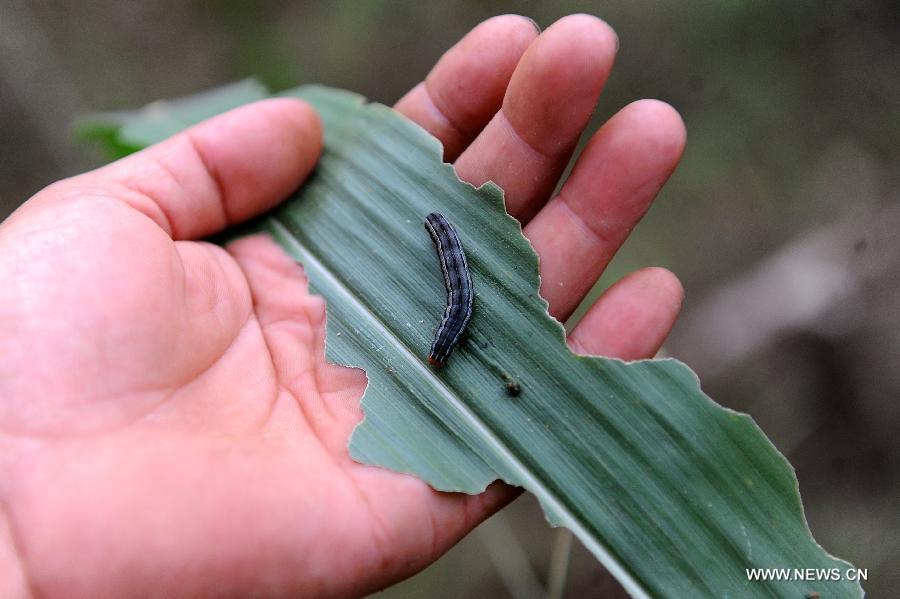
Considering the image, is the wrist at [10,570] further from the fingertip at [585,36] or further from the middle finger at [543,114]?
the fingertip at [585,36]

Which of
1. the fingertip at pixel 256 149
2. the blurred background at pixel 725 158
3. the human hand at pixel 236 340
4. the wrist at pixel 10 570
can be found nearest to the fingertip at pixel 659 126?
the human hand at pixel 236 340

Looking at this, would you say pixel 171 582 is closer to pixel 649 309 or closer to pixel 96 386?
pixel 96 386

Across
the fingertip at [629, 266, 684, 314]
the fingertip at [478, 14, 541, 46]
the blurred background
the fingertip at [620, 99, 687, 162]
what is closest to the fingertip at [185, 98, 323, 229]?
the fingertip at [478, 14, 541, 46]

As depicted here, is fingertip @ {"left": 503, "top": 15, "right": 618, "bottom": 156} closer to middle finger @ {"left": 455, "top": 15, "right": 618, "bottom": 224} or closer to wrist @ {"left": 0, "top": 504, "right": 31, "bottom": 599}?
middle finger @ {"left": 455, "top": 15, "right": 618, "bottom": 224}

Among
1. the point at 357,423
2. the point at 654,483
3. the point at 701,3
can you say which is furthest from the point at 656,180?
the point at 701,3

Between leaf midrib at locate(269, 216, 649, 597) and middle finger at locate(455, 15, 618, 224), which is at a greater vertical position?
middle finger at locate(455, 15, 618, 224)

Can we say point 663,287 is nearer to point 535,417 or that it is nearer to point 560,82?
point 535,417
